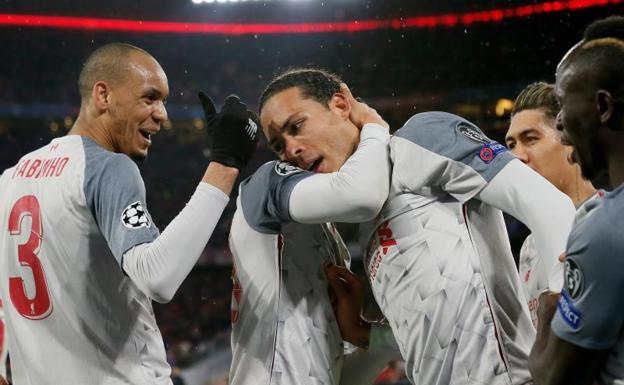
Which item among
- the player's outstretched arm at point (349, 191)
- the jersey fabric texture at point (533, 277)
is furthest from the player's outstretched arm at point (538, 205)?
the jersey fabric texture at point (533, 277)

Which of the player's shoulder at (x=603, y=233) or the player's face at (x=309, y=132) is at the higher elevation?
the player's shoulder at (x=603, y=233)

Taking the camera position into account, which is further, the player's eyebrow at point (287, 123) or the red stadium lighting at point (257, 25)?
the red stadium lighting at point (257, 25)

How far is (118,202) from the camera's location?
6.43 ft

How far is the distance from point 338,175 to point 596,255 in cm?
92

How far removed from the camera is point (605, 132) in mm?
1326

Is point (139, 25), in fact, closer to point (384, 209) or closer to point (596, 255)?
point (384, 209)

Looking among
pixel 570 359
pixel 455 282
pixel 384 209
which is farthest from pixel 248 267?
pixel 570 359

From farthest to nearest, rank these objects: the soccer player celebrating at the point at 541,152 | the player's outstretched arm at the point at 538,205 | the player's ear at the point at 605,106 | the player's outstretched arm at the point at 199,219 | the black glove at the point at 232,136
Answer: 1. the soccer player celebrating at the point at 541,152
2. the black glove at the point at 232,136
3. the player's outstretched arm at the point at 199,219
4. the player's outstretched arm at the point at 538,205
5. the player's ear at the point at 605,106

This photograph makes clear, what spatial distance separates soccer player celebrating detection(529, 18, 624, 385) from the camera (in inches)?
48.0

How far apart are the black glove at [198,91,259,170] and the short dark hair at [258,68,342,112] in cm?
28

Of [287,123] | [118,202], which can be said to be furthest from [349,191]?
[118,202]

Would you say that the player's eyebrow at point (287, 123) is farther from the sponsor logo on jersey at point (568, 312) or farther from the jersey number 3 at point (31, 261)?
the sponsor logo on jersey at point (568, 312)

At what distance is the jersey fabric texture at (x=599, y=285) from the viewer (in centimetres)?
121

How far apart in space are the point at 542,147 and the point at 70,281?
1685 mm
